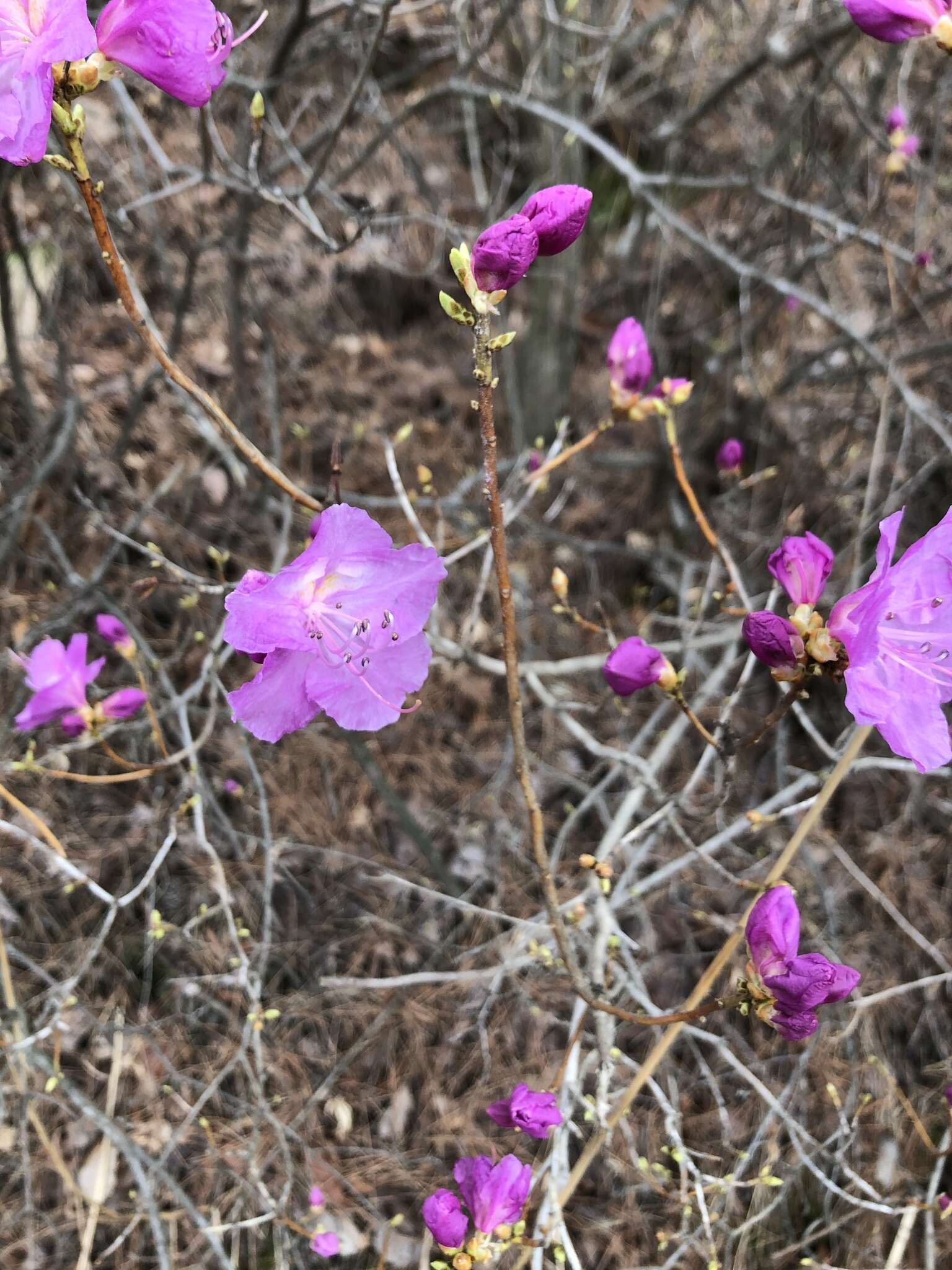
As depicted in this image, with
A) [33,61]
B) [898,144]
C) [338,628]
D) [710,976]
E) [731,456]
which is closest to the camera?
[33,61]

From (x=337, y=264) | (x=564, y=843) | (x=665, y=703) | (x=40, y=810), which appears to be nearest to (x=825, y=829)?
(x=665, y=703)

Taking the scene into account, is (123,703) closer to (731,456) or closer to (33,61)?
(33,61)

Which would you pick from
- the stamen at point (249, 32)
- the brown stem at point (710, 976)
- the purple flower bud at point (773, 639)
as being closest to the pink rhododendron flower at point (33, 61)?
the stamen at point (249, 32)

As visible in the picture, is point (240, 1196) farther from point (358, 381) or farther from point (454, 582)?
point (358, 381)

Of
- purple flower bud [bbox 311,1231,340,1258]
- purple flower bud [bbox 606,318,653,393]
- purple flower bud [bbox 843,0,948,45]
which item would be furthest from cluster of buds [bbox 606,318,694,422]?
purple flower bud [bbox 311,1231,340,1258]

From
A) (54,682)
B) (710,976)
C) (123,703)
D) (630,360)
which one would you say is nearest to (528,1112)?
(710,976)

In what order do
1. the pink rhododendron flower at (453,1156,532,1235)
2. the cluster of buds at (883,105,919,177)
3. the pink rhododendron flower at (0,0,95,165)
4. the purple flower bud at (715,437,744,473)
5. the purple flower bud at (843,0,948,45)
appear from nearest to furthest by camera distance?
the pink rhododendron flower at (0,0,95,165), the purple flower bud at (843,0,948,45), the pink rhododendron flower at (453,1156,532,1235), the purple flower bud at (715,437,744,473), the cluster of buds at (883,105,919,177)

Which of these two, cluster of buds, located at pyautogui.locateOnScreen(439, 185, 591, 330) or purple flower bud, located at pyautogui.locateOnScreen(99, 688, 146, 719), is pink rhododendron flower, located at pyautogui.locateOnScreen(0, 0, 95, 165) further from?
purple flower bud, located at pyautogui.locateOnScreen(99, 688, 146, 719)
